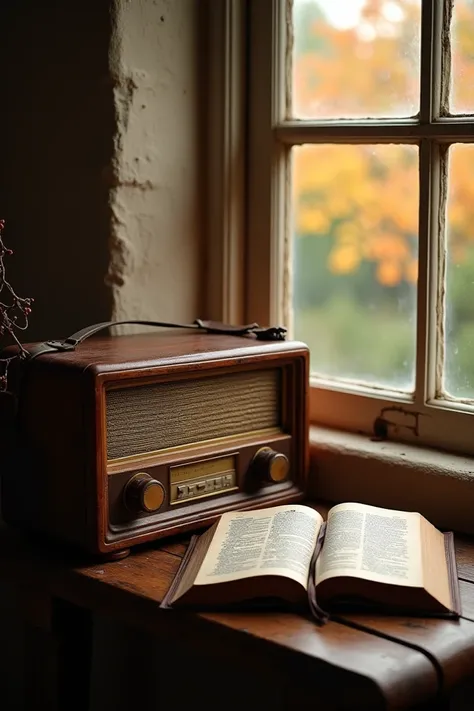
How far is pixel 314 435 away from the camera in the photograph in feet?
5.47

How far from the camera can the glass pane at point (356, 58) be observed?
5.09ft

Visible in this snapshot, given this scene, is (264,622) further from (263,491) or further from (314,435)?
(314,435)

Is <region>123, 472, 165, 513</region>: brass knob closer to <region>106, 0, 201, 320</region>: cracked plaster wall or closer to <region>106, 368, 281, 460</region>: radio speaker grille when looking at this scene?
<region>106, 368, 281, 460</region>: radio speaker grille

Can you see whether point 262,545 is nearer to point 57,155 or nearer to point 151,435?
point 151,435

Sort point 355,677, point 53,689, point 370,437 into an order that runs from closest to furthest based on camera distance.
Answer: point 355,677, point 53,689, point 370,437

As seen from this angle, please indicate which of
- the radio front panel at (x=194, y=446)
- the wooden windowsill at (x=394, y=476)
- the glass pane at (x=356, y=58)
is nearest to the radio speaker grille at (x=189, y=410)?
the radio front panel at (x=194, y=446)

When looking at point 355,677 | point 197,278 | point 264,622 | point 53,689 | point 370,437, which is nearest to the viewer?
point 355,677

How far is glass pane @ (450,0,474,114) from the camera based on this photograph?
1462 mm

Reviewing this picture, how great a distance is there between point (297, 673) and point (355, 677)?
7 cm

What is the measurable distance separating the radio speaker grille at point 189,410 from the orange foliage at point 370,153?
0.98 feet

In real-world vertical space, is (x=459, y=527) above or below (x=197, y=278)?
below

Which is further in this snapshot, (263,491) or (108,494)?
(263,491)

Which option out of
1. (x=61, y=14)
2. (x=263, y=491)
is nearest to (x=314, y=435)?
(x=263, y=491)

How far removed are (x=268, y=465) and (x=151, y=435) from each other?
0.21 meters
